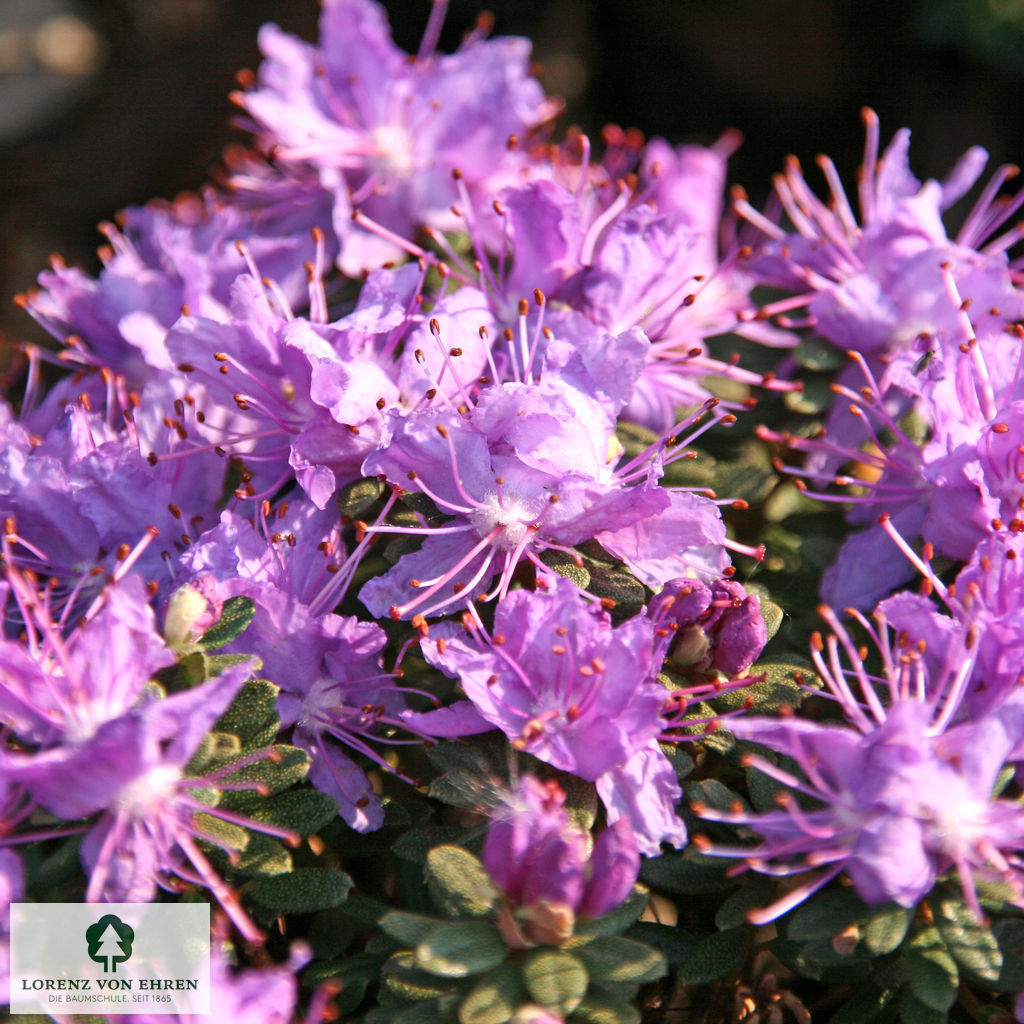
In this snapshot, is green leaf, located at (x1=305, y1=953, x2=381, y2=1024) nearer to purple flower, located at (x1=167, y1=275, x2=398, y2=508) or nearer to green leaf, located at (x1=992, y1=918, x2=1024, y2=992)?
purple flower, located at (x1=167, y1=275, x2=398, y2=508)

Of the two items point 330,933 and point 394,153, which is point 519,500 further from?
point 394,153

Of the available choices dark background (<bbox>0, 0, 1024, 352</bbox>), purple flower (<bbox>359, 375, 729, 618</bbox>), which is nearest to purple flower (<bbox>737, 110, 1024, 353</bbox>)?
purple flower (<bbox>359, 375, 729, 618</bbox>)

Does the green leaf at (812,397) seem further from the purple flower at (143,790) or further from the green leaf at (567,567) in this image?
the purple flower at (143,790)

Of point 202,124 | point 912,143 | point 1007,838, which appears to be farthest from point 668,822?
point 202,124

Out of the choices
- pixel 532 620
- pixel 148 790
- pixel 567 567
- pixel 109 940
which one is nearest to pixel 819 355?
pixel 567 567

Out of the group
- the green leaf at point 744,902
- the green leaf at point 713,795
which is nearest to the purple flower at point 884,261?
the green leaf at point 713,795
